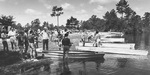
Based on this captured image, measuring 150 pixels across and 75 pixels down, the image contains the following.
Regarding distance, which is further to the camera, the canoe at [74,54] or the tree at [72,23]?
the tree at [72,23]

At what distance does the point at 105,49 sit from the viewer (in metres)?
23.7

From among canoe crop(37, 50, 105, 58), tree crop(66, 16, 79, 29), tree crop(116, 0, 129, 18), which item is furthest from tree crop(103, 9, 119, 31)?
canoe crop(37, 50, 105, 58)

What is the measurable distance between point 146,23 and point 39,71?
138790 mm

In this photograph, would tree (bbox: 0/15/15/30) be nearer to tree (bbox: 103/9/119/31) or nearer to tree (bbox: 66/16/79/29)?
tree (bbox: 103/9/119/31)

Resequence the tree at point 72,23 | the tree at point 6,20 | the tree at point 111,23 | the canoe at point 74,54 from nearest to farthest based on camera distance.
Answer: the canoe at point 74,54
the tree at point 6,20
the tree at point 111,23
the tree at point 72,23

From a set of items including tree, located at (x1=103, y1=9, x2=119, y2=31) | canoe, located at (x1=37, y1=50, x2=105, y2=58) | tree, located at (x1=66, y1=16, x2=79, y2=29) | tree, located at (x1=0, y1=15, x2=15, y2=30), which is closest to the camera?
canoe, located at (x1=37, y1=50, x2=105, y2=58)

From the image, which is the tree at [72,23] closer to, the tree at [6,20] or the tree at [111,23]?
the tree at [111,23]

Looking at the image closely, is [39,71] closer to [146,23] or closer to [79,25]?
[79,25]

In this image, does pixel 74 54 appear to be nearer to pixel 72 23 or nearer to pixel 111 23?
pixel 111 23

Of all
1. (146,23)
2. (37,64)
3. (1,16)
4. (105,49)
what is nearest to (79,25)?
(146,23)

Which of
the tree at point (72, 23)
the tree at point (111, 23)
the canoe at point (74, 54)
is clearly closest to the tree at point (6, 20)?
the canoe at point (74, 54)

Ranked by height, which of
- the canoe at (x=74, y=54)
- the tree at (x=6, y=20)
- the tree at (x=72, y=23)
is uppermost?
the tree at (x=72, y=23)

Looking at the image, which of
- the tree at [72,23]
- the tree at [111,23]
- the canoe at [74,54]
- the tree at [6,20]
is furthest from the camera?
the tree at [72,23]

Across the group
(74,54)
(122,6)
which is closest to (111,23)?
(122,6)
